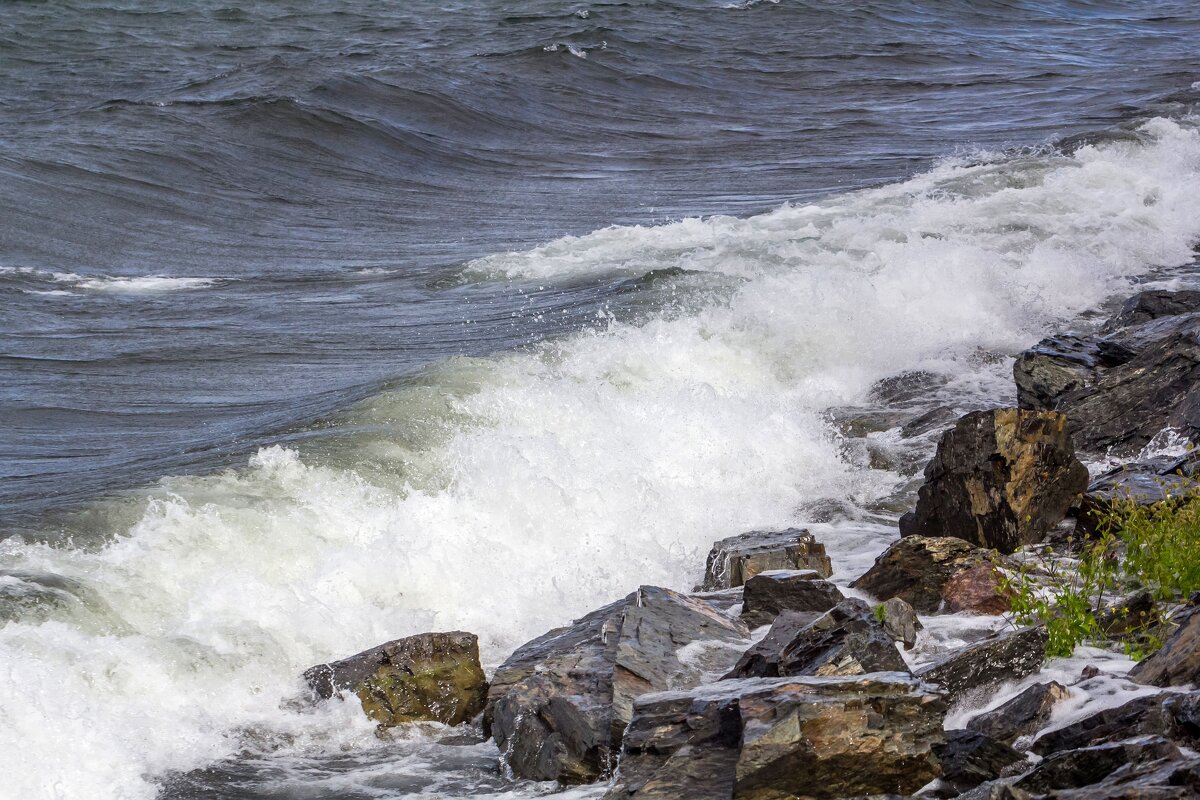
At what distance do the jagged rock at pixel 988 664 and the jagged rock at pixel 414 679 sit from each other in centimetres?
209

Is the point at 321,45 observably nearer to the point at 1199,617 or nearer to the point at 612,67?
the point at 612,67

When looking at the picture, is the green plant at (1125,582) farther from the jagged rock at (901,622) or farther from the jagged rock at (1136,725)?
the jagged rock at (1136,725)

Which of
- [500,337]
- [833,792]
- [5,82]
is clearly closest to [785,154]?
[500,337]

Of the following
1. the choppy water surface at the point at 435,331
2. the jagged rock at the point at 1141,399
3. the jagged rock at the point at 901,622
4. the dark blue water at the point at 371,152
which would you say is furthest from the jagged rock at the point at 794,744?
the dark blue water at the point at 371,152

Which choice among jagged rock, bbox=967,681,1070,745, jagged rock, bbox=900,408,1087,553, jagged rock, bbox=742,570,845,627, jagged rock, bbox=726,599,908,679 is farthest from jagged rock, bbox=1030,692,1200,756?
jagged rock, bbox=900,408,1087,553

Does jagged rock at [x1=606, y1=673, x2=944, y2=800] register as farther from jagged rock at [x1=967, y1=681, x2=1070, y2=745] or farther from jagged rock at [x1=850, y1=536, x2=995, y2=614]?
jagged rock at [x1=850, y1=536, x2=995, y2=614]

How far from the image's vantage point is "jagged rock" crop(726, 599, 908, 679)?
17.5 ft

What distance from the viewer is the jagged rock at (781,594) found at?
22.1ft

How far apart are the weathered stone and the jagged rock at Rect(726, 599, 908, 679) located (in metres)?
1.25

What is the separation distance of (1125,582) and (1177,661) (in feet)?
4.69

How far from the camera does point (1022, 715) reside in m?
4.97

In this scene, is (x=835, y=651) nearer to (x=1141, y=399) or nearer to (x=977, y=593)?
(x=977, y=593)

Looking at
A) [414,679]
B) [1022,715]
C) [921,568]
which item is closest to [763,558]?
[921,568]

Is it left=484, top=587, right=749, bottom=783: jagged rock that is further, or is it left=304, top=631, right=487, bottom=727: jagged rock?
left=304, top=631, right=487, bottom=727: jagged rock
